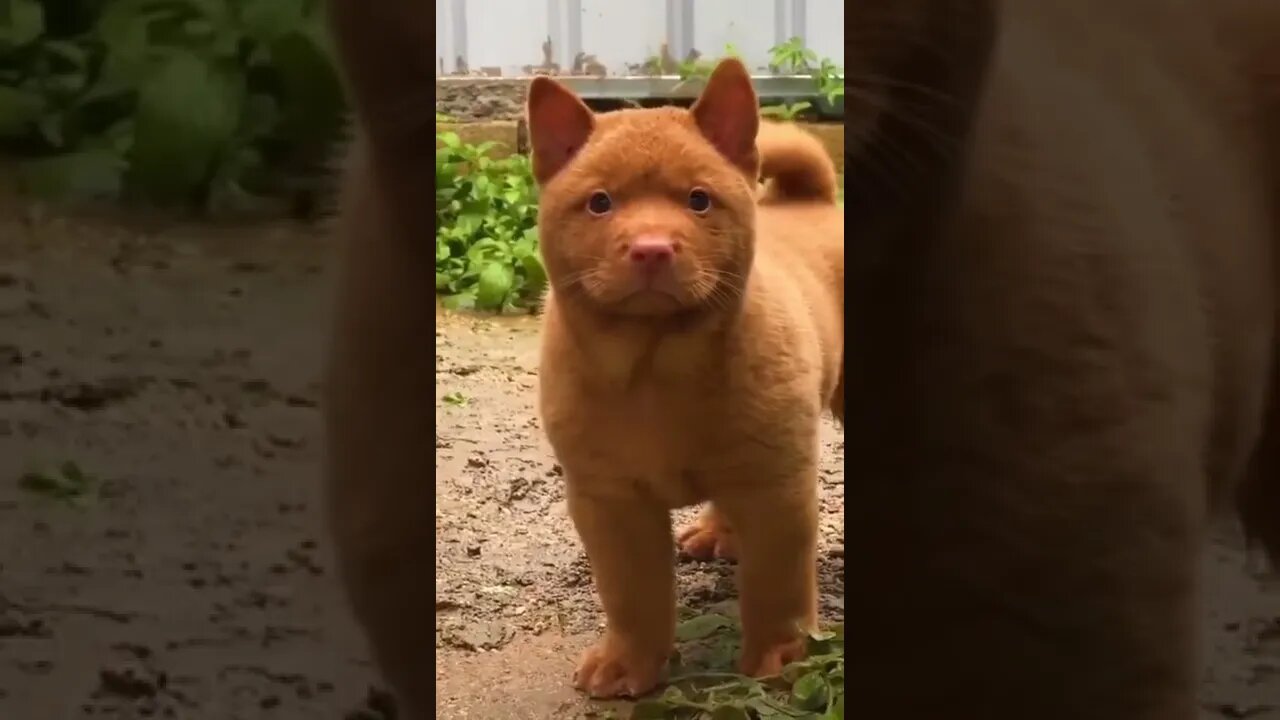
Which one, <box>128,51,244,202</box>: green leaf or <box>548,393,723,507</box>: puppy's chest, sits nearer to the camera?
<box>548,393,723,507</box>: puppy's chest

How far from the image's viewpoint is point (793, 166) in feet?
2.44

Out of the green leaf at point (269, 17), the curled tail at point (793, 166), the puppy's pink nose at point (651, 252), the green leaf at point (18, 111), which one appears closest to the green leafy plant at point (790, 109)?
the curled tail at point (793, 166)

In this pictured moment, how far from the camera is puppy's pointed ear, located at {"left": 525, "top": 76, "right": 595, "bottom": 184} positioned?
0.71m

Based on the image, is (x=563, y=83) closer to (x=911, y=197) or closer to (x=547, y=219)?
(x=547, y=219)

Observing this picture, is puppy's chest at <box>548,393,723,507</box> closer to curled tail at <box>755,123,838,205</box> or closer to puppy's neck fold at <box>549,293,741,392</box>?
puppy's neck fold at <box>549,293,741,392</box>

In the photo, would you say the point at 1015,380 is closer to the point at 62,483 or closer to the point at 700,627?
the point at 700,627

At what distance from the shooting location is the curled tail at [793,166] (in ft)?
2.39

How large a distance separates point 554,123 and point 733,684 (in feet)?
1.17

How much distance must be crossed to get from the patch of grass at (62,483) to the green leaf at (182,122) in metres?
0.20

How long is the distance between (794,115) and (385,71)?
0.25 meters

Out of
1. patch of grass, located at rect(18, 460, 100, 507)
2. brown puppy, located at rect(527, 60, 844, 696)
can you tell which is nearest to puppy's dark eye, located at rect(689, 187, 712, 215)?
brown puppy, located at rect(527, 60, 844, 696)

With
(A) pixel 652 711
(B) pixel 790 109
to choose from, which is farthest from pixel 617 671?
(B) pixel 790 109

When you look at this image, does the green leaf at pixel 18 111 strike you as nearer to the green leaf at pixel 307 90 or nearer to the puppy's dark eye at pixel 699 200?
the green leaf at pixel 307 90

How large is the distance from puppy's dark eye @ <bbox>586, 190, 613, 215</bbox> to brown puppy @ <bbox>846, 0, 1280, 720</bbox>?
0.16 metres
